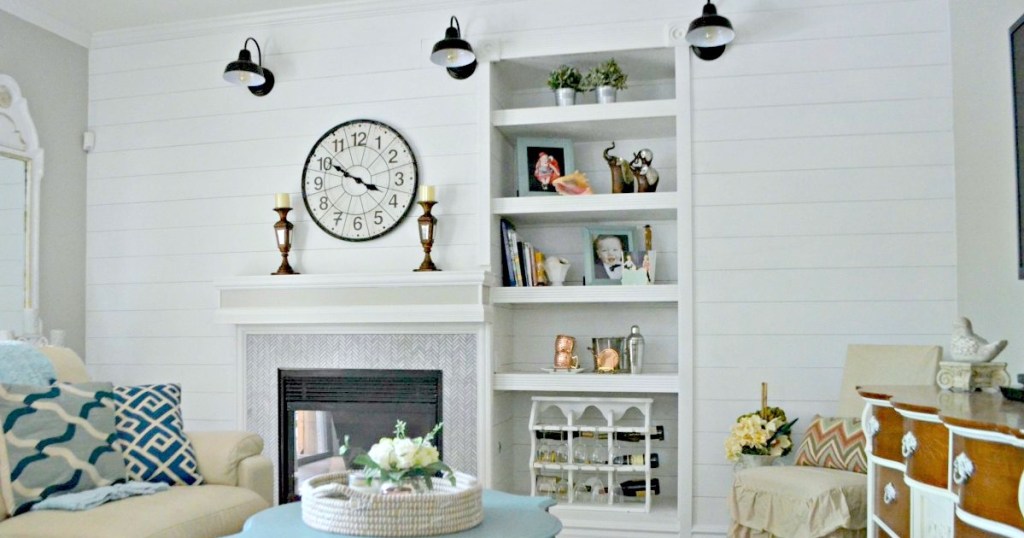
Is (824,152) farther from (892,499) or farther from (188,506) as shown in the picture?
(188,506)

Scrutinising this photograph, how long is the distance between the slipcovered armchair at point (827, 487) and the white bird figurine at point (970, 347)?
632 mm

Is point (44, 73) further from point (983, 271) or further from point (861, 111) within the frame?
point (983, 271)

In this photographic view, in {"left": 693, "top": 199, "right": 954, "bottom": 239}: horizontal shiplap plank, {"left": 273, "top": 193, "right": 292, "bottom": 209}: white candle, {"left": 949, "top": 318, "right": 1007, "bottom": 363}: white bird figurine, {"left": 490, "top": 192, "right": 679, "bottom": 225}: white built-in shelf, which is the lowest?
{"left": 949, "top": 318, "right": 1007, "bottom": 363}: white bird figurine

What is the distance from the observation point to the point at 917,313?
150 inches

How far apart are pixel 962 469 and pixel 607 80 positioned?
108 inches

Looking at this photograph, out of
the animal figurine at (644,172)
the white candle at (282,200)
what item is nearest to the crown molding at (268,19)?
the white candle at (282,200)

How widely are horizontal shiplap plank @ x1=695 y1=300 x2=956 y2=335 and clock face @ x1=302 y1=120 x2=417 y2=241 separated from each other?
154cm

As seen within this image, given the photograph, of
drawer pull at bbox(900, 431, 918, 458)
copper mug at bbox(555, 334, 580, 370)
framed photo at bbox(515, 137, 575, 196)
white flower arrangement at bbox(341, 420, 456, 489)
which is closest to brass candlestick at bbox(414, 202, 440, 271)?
framed photo at bbox(515, 137, 575, 196)

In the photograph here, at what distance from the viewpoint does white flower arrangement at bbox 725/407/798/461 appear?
3.68m

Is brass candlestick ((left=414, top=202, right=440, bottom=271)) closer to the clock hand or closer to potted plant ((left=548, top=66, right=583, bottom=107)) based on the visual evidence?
the clock hand

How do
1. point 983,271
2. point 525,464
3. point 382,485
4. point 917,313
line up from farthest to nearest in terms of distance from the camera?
point 525,464 → point 917,313 → point 983,271 → point 382,485

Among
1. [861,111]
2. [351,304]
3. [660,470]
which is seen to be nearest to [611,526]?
[660,470]

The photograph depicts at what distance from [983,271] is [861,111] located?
0.89 meters

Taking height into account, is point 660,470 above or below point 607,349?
below
